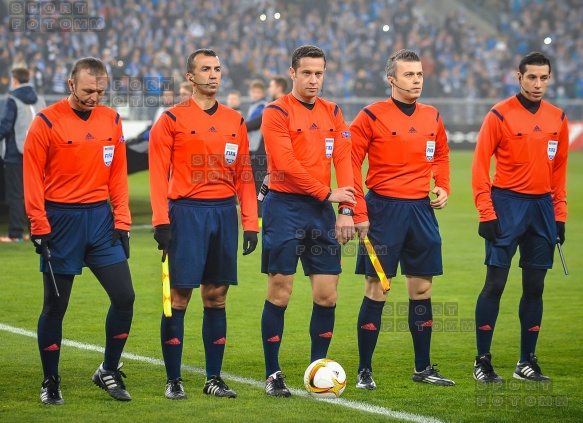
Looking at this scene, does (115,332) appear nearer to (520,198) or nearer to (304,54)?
(304,54)

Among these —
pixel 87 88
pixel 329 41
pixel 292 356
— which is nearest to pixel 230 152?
pixel 87 88

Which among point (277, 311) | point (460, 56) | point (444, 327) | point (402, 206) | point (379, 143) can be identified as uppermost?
point (460, 56)

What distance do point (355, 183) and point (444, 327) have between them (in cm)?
246

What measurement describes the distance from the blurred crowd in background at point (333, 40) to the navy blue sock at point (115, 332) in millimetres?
19538

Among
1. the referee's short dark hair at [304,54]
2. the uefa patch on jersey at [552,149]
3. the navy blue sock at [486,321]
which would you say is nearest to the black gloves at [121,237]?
the referee's short dark hair at [304,54]

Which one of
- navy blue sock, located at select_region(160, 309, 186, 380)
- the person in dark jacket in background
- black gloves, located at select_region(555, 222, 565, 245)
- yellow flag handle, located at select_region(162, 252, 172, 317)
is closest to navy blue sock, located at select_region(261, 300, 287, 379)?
navy blue sock, located at select_region(160, 309, 186, 380)

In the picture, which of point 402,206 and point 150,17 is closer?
point 402,206

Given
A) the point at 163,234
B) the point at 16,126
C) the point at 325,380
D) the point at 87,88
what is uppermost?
the point at 87,88

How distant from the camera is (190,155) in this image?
5.93 m

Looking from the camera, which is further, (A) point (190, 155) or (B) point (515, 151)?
(B) point (515, 151)

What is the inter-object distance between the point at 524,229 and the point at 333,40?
87.9ft

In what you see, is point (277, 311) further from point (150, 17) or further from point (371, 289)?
point (150, 17)

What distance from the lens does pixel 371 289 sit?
6445 mm

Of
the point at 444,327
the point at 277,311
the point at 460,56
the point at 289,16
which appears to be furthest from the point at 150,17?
the point at 277,311
